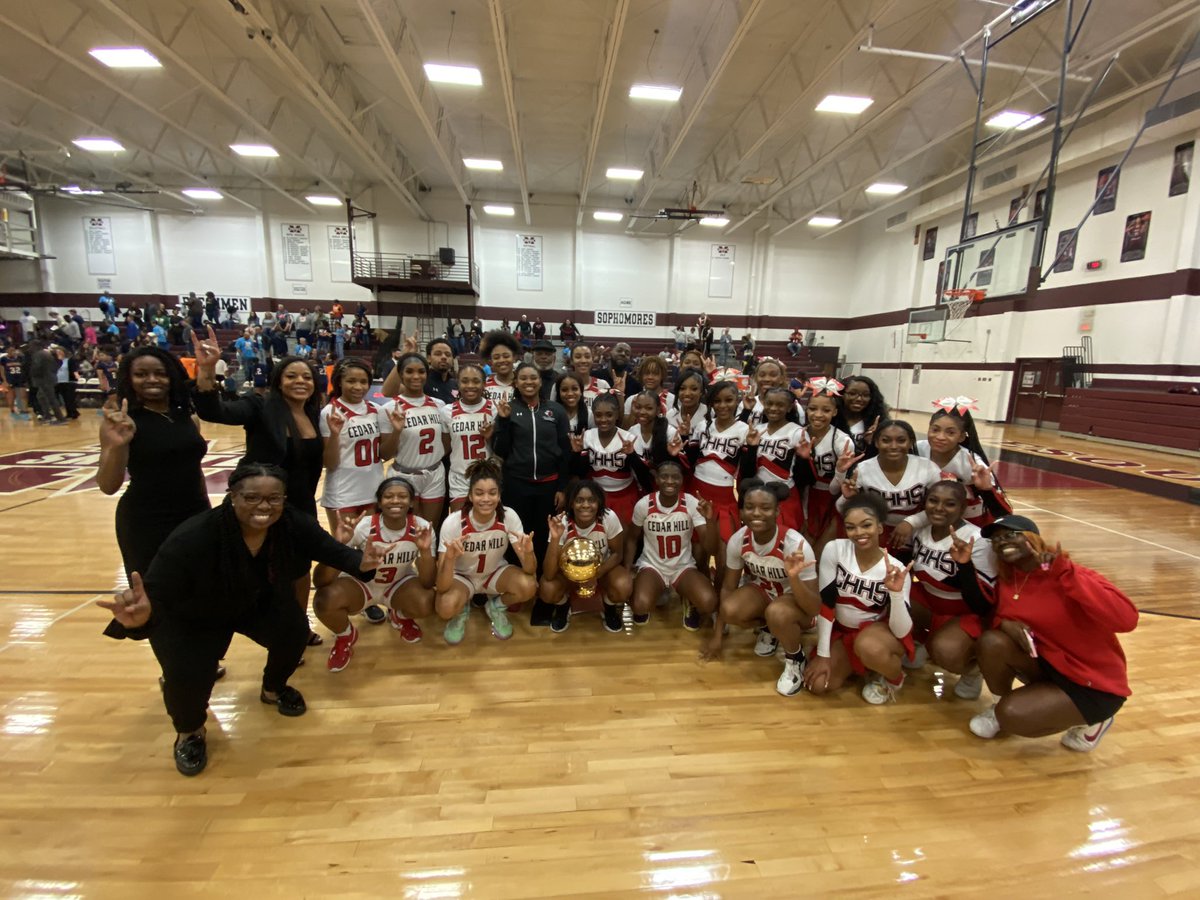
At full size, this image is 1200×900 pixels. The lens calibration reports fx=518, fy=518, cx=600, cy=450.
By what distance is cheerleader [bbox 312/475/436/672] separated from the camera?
2932mm

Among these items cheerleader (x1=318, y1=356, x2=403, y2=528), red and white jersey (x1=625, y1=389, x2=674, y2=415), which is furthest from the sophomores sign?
cheerleader (x1=318, y1=356, x2=403, y2=528)

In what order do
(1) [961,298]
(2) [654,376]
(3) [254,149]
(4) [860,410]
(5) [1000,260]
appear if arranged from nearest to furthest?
(4) [860,410], (2) [654,376], (5) [1000,260], (1) [961,298], (3) [254,149]

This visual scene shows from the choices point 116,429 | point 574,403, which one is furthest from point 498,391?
point 116,429

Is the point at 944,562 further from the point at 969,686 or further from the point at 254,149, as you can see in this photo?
the point at 254,149

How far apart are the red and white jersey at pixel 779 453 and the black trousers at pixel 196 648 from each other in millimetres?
2939

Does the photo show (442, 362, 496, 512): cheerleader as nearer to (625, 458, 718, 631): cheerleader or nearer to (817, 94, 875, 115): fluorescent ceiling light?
(625, 458, 718, 631): cheerleader

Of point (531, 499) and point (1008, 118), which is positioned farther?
point (1008, 118)

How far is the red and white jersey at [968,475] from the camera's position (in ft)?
10.1

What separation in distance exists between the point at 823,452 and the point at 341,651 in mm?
3296

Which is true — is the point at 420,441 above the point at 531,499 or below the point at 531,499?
above

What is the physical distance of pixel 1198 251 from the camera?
10805 millimetres

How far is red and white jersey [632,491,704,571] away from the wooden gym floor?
497 mm

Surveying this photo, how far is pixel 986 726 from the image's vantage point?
2.50 m

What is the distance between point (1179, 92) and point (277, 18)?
56.5ft
